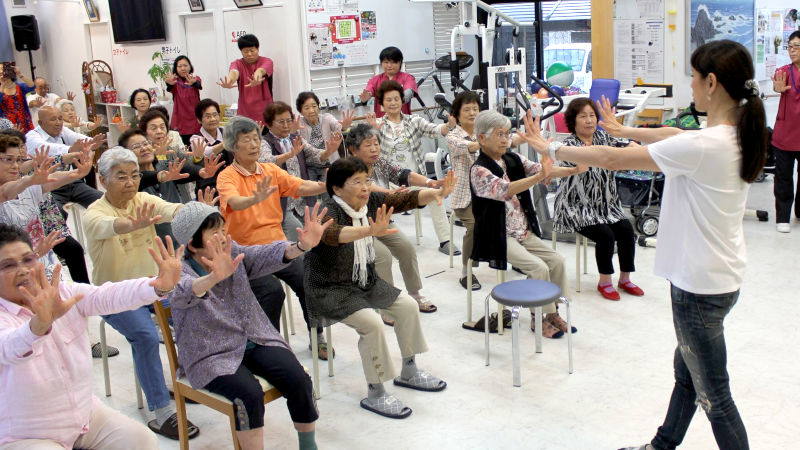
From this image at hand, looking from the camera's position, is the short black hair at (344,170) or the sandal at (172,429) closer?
the sandal at (172,429)

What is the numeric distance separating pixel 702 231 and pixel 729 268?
151 millimetres

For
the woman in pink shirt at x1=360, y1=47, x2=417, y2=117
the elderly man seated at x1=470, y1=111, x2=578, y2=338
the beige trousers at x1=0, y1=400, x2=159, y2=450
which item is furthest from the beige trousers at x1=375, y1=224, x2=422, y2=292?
the woman in pink shirt at x1=360, y1=47, x2=417, y2=117

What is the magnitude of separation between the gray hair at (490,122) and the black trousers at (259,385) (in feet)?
6.01

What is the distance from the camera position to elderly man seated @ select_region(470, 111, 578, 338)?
4.18 metres

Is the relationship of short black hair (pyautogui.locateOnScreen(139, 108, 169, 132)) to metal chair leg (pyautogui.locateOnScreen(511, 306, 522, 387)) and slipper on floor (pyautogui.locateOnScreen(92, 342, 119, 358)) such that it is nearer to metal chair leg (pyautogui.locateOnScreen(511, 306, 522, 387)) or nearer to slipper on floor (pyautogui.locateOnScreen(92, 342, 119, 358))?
slipper on floor (pyautogui.locateOnScreen(92, 342, 119, 358))

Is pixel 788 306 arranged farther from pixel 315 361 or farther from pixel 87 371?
pixel 87 371

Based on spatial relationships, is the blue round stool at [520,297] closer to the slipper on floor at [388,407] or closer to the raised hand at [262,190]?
the slipper on floor at [388,407]

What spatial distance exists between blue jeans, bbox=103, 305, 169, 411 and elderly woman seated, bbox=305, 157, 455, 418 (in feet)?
2.35

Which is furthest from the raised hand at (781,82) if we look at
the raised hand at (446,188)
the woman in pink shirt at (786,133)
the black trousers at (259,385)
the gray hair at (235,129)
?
the black trousers at (259,385)

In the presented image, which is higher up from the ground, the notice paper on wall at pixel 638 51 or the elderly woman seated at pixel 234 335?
the notice paper on wall at pixel 638 51

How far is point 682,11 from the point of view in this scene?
24.1 ft

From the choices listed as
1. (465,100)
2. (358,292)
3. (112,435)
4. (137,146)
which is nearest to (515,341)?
(358,292)

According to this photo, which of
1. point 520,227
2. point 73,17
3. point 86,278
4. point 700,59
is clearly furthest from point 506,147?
point 73,17

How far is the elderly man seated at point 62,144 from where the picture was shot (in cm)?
489
